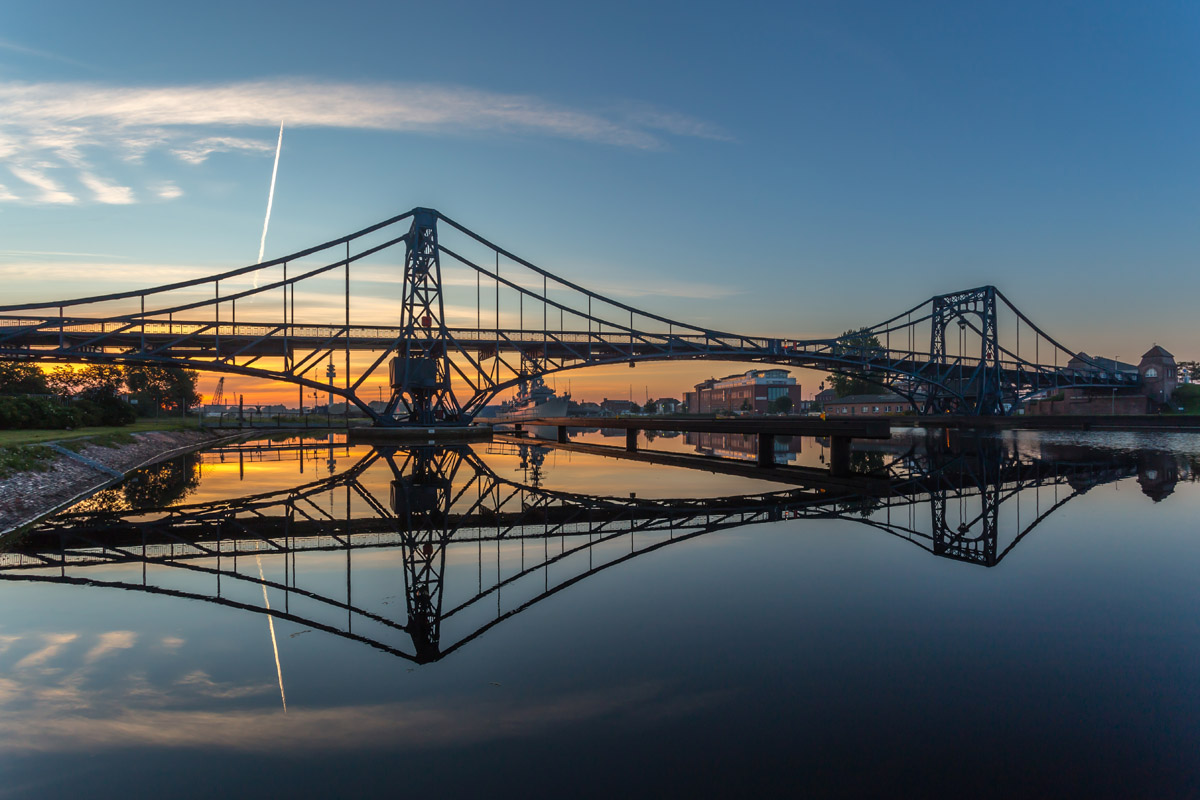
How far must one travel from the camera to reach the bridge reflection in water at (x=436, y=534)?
308 inches

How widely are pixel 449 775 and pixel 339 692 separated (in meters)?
1.63

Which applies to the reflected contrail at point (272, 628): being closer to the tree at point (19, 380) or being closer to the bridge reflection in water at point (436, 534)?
the bridge reflection in water at point (436, 534)

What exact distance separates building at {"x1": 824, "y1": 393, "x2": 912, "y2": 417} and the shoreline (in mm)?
104266

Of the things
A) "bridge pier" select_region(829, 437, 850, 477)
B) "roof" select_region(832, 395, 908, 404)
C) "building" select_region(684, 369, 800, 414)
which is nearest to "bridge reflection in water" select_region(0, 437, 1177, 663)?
"bridge pier" select_region(829, 437, 850, 477)

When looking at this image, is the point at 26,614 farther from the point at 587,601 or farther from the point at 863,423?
the point at 863,423

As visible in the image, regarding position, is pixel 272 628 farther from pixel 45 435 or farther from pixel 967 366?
pixel 967 366

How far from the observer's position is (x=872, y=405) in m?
119

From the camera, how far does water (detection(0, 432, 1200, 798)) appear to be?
3.98 m

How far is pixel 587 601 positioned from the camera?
773 centimetres

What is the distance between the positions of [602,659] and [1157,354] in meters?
136

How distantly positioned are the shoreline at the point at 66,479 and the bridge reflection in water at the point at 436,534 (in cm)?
92

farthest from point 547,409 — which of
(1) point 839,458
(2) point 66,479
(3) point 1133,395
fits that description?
(2) point 66,479

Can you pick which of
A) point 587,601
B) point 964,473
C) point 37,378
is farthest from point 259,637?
point 37,378

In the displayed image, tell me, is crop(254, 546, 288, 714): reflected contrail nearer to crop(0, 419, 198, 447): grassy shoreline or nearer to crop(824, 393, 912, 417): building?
crop(0, 419, 198, 447): grassy shoreline
